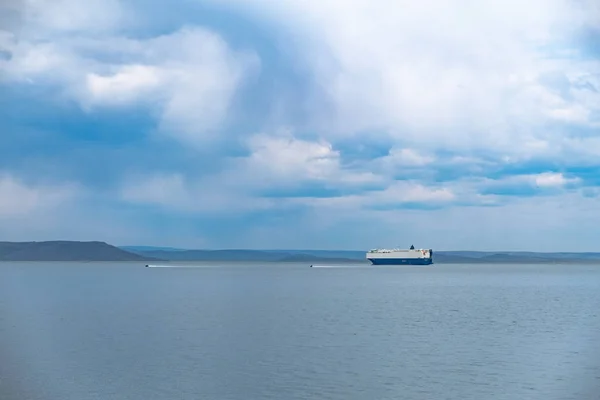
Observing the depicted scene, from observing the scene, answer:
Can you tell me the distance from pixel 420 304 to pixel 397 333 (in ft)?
127

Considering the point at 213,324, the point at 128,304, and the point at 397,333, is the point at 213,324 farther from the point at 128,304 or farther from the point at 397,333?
the point at 128,304

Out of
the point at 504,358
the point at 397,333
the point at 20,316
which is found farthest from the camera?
the point at 20,316

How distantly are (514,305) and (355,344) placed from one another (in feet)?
165

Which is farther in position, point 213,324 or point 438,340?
point 213,324

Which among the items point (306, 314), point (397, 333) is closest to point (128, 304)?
point (306, 314)

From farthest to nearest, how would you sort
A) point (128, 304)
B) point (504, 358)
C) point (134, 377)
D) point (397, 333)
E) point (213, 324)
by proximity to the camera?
point (128, 304) → point (213, 324) → point (397, 333) → point (504, 358) → point (134, 377)

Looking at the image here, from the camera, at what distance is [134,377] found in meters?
39.9

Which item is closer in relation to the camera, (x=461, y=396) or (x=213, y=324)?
(x=461, y=396)

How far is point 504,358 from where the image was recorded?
46781 millimetres

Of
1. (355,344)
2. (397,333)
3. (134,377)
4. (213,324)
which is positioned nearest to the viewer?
(134,377)

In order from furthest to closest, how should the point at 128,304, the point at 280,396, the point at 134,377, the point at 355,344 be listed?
the point at 128,304 < the point at 355,344 < the point at 134,377 < the point at 280,396

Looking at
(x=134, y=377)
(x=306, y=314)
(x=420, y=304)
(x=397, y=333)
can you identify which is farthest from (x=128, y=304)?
(x=134, y=377)

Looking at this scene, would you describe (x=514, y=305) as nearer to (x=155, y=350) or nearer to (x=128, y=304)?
(x=128, y=304)

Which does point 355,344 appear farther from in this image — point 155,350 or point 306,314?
point 306,314
